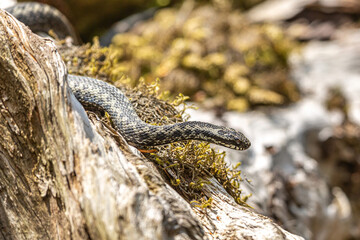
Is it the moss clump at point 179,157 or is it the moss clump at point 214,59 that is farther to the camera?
the moss clump at point 214,59

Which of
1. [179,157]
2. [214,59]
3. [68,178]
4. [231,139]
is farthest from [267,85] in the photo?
[68,178]

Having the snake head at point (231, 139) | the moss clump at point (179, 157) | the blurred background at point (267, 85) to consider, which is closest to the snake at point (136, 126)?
the snake head at point (231, 139)

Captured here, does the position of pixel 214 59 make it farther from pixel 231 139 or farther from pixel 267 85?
pixel 231 139

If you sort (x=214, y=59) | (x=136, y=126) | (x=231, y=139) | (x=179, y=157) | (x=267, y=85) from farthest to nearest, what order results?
(x=267, y=85) → (x=214, y=59) → (x=231, y=139) → (x=136, y=126) → (x=179, y=157)

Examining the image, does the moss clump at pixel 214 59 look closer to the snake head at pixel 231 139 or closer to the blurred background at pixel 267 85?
the blurred background at pixel 267 85

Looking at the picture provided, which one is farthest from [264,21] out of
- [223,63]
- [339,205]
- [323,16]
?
[339,205]

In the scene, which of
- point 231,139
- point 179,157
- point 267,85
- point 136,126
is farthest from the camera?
point 267,85
